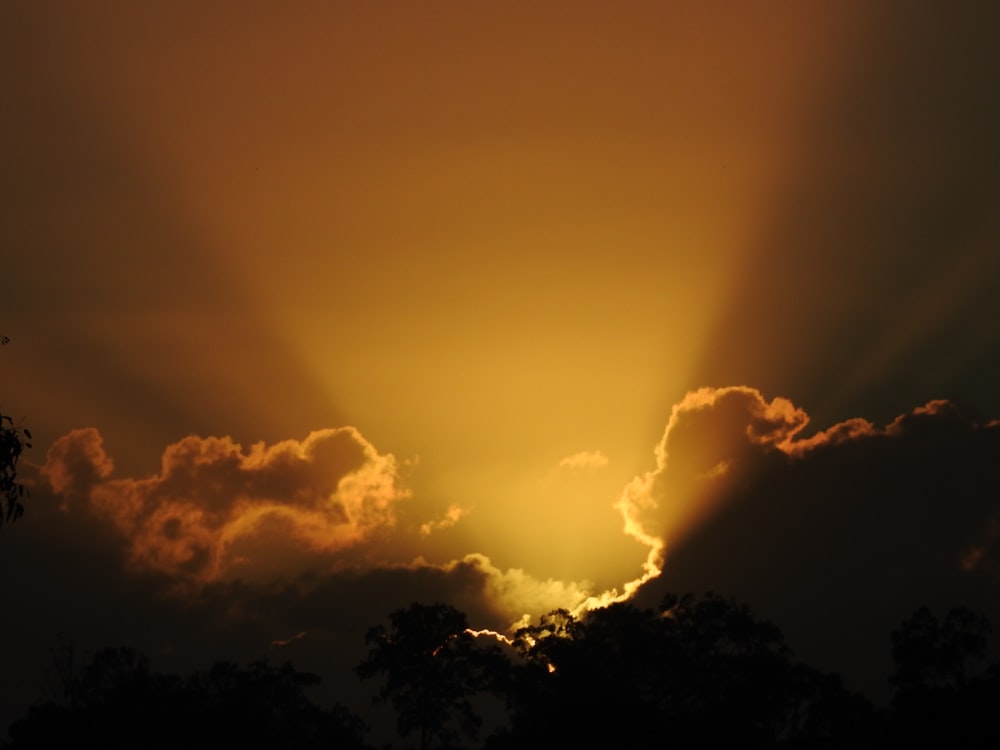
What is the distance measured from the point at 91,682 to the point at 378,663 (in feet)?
91.7

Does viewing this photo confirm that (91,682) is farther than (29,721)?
Yes

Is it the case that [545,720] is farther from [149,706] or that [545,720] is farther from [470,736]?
[149,706]

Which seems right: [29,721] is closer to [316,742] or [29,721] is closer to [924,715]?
[316,742]

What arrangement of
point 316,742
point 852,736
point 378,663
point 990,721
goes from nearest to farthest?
point 990,721
point 852,736
point 316,742
point 378,663

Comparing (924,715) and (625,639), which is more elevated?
(625,639)

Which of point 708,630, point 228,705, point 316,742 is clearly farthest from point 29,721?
point 708,630

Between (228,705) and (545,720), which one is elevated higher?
(228,705)

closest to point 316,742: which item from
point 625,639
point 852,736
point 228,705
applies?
point 228,705

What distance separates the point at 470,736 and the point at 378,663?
11852 mm

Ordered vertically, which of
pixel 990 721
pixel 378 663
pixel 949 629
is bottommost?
pixel 990 721

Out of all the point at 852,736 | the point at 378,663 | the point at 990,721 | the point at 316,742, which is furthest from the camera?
the point at 378,663

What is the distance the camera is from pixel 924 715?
88.7m

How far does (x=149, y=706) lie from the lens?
350ft

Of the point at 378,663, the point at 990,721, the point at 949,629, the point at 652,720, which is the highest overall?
the point at 378,663
